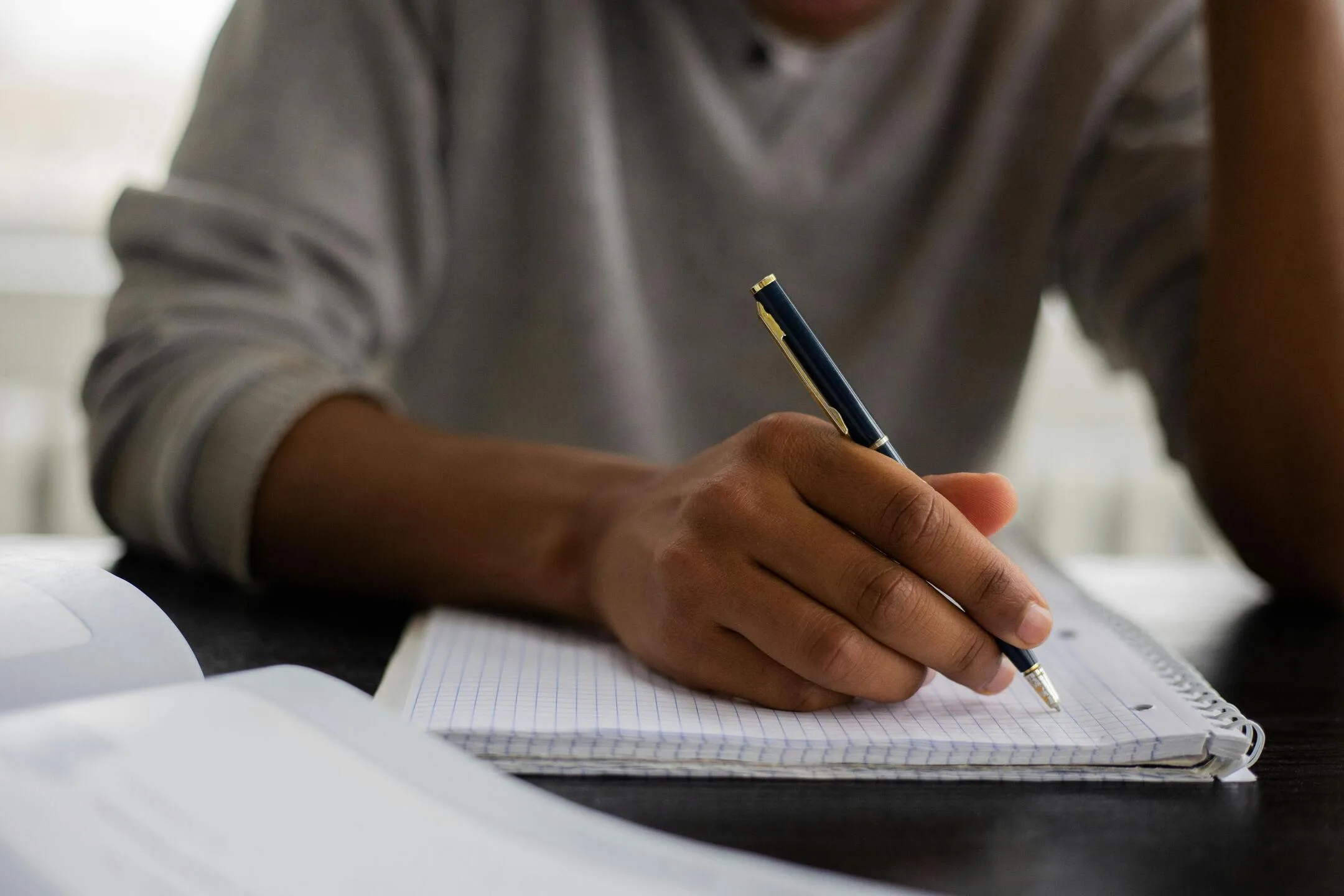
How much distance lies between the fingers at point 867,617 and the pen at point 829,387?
1 centimetres

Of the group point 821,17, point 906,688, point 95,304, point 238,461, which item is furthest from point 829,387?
point 95,304

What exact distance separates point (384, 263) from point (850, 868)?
65cm

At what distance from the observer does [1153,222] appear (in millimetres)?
882

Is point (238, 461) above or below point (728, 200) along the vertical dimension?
below

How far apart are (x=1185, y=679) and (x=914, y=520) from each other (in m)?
0.15

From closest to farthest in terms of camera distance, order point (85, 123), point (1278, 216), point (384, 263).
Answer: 1. point (1278, 216)
2. point (384, 263)
3. point (85, 123)

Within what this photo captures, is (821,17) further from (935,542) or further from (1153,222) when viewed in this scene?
(935,542)

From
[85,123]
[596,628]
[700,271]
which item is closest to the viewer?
[596,628]

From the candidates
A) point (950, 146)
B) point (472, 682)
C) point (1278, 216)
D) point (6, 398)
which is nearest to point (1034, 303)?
point (950, 146)

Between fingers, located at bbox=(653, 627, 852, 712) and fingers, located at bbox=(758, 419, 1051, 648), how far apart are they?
58 mm

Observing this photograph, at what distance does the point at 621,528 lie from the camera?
1.69 feet

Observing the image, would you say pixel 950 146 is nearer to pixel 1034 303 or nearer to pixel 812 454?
pixel 1034 303

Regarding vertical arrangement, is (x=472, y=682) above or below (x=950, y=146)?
below

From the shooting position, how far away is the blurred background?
1.75m
